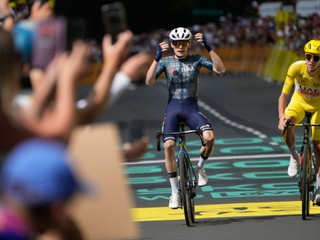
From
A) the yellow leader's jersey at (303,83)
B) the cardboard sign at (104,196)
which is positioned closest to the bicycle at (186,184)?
the yellow leader's jersey at (303,83)

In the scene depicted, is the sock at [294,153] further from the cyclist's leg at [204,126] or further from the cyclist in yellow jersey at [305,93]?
the cyclist's leg at [204,126]

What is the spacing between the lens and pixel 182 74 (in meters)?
14.4

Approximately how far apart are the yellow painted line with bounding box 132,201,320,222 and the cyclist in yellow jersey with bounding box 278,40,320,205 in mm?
451

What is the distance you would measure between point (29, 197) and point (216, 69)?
10791mm

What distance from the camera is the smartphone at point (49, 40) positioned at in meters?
5.21

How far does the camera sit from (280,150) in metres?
21.7

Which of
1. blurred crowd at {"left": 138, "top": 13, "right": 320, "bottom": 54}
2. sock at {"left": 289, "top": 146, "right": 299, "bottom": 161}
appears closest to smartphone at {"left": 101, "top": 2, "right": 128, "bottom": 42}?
sock at {"left": 289, "top": 146, "right": 299, "bottom": 161}

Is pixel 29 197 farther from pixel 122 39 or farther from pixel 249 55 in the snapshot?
pixel 249 55

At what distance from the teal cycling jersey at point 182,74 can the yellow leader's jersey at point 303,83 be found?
948mm

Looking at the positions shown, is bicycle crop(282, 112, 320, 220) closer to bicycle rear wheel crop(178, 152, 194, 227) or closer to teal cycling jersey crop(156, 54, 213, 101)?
bicycle rear wheel crop(178, 152, 194, 227)

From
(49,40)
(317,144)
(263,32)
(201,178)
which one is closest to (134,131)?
(49,40)

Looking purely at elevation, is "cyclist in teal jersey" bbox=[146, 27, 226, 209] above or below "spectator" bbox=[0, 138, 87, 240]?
below

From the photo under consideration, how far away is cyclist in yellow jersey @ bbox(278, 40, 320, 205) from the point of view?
1422 cm

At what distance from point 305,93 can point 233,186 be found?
2791mm
